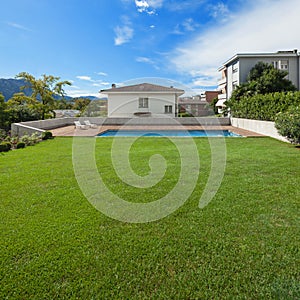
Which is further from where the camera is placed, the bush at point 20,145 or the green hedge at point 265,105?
the green hedge at point 265,105

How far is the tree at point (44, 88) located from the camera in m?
27.3

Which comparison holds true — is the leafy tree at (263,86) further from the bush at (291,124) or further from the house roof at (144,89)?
the bush at (291,124)

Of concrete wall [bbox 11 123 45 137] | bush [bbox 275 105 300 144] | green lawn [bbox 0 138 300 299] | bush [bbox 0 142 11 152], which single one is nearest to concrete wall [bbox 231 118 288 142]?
bush [bbox 275 105 300 144]

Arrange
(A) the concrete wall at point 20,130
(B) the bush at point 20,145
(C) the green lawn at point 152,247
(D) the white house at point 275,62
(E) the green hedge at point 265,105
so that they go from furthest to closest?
1. (D) the white house at point 275,62
2. (A) the concrete wall at point 20,130
3. (E) the green hedge at point 265,105
4. (B) the bush at point 20,145
5. (C) the green lawn at point 152,247

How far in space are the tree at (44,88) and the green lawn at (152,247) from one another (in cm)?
2451

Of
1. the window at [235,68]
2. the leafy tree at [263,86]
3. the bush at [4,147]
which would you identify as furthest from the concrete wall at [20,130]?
the window at [235,68]

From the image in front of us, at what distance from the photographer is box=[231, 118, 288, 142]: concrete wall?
15.3m

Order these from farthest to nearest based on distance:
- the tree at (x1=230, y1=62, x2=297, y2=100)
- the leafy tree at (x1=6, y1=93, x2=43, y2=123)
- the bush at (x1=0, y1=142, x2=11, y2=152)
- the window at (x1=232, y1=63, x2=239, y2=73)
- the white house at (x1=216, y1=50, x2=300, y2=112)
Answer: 1. the window at (x1=232, y1=63, x2=239, y2=73)
2. the white house at (x1=216, y1=50, x2=300, y2=112)
3. the tree at (x1=230, y1=62, x2=297, y2=100)
4. the leafy tree at (x1=6, y1=93, x2=43, y2=123)
5. the bush at (x1=0, y1=142, x2=11, y2=152)

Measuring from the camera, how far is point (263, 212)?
4.23m

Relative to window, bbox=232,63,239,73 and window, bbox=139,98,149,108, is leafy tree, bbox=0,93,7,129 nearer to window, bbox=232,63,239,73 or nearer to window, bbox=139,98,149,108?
window, bbox=139,98,149,108

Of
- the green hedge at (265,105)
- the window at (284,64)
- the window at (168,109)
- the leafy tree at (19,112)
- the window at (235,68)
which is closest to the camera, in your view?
the green hedge at (265,105)

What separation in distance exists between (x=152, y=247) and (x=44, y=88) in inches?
1145

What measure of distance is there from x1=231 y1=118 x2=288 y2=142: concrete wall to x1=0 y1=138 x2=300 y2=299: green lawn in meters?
10.9

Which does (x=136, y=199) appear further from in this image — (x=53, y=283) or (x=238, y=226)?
(x=53, y=283)
